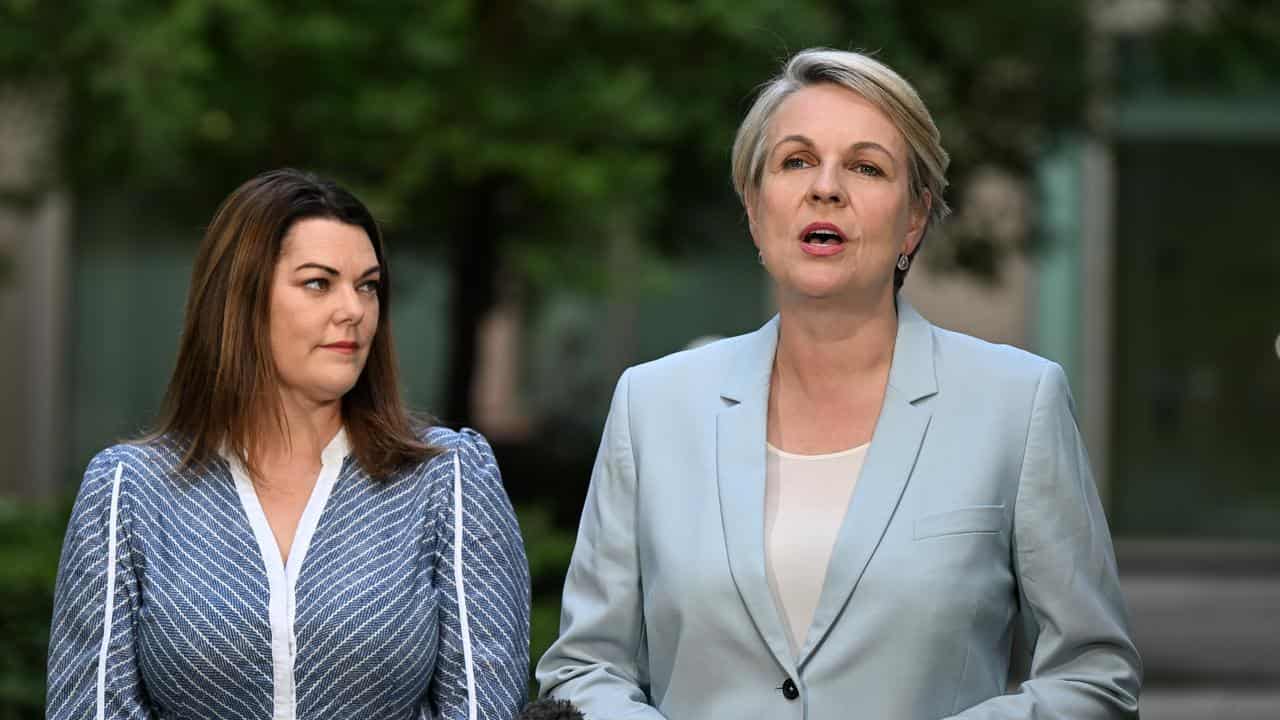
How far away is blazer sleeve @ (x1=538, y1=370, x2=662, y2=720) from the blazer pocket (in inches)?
21.0

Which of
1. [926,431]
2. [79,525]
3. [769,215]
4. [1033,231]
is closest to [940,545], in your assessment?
[926,431]

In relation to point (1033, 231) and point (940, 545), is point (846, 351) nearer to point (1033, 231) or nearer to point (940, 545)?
point (940, 545)

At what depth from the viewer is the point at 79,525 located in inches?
141

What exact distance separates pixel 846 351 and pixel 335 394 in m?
1.02

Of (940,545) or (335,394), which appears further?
(335,394)

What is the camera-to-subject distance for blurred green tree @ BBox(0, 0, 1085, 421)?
931 cm

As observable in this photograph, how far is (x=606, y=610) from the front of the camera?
333 centimetres

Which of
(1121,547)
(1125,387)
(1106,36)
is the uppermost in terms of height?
(1106,36)

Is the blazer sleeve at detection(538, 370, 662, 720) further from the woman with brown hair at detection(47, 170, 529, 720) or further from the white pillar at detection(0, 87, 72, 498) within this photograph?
the white pillar at detection(0, 87, 72, 498)

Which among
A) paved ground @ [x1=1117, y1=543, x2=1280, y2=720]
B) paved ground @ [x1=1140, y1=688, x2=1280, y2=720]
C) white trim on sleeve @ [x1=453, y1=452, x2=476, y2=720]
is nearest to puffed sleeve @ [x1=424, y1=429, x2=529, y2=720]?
white trim on sleeve @ [x1=453, y1=452, x2=476, y2=720]

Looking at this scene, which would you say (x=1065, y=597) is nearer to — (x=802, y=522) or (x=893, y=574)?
(x=893, y=574)

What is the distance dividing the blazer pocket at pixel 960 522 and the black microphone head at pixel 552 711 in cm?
65

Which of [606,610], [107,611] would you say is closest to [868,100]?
[606,610]

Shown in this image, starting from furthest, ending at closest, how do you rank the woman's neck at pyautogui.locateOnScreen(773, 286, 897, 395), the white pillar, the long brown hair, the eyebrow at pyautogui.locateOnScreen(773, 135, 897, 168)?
1. the white pillar
2. the long brown hair
3. the woman's neck at pyautogui.locateOnScreen(773, 286, 897, 395)
4. the eyebrow at pyautogui.locateOnScreen(773, 135, 897, 168)
